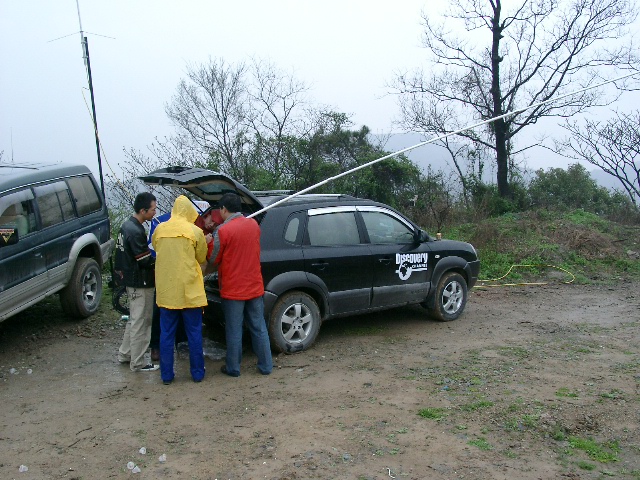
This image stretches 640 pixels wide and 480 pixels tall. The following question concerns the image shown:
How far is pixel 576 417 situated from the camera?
4.92 m

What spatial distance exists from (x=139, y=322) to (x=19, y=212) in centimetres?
189

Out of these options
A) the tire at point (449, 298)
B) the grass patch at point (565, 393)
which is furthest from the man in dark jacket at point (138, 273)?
the grass patch at point (565, 393)

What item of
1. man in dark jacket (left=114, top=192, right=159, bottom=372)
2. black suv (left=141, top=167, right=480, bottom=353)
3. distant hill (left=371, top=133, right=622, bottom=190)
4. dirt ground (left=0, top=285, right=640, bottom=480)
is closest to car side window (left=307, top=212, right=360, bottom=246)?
black suv (left=141, top=167, right=480, bottom=353)

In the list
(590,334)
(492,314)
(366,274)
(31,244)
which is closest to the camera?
(31,244)

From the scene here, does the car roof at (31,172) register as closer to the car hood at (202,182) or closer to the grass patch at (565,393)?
the car hood at (202,182)

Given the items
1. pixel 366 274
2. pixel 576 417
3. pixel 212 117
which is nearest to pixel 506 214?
pixel 212 117

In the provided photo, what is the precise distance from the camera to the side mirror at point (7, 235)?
233 inches

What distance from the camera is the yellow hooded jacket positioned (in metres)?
5.53

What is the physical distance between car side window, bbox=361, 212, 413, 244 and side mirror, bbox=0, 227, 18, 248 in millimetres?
3702

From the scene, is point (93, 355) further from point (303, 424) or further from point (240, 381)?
point (303, 424)

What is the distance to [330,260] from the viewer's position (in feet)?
22.1

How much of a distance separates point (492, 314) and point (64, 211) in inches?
228

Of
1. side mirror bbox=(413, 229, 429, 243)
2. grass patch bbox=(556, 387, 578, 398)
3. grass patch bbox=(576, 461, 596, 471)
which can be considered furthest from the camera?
side mirror bbox=(413, 229, 429, 243)

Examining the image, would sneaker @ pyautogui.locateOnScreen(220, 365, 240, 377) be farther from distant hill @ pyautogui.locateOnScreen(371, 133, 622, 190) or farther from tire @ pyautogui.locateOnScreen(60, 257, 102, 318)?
distant hill @ pyautogui.locateOnScreen(371, 133, 622, 190)
